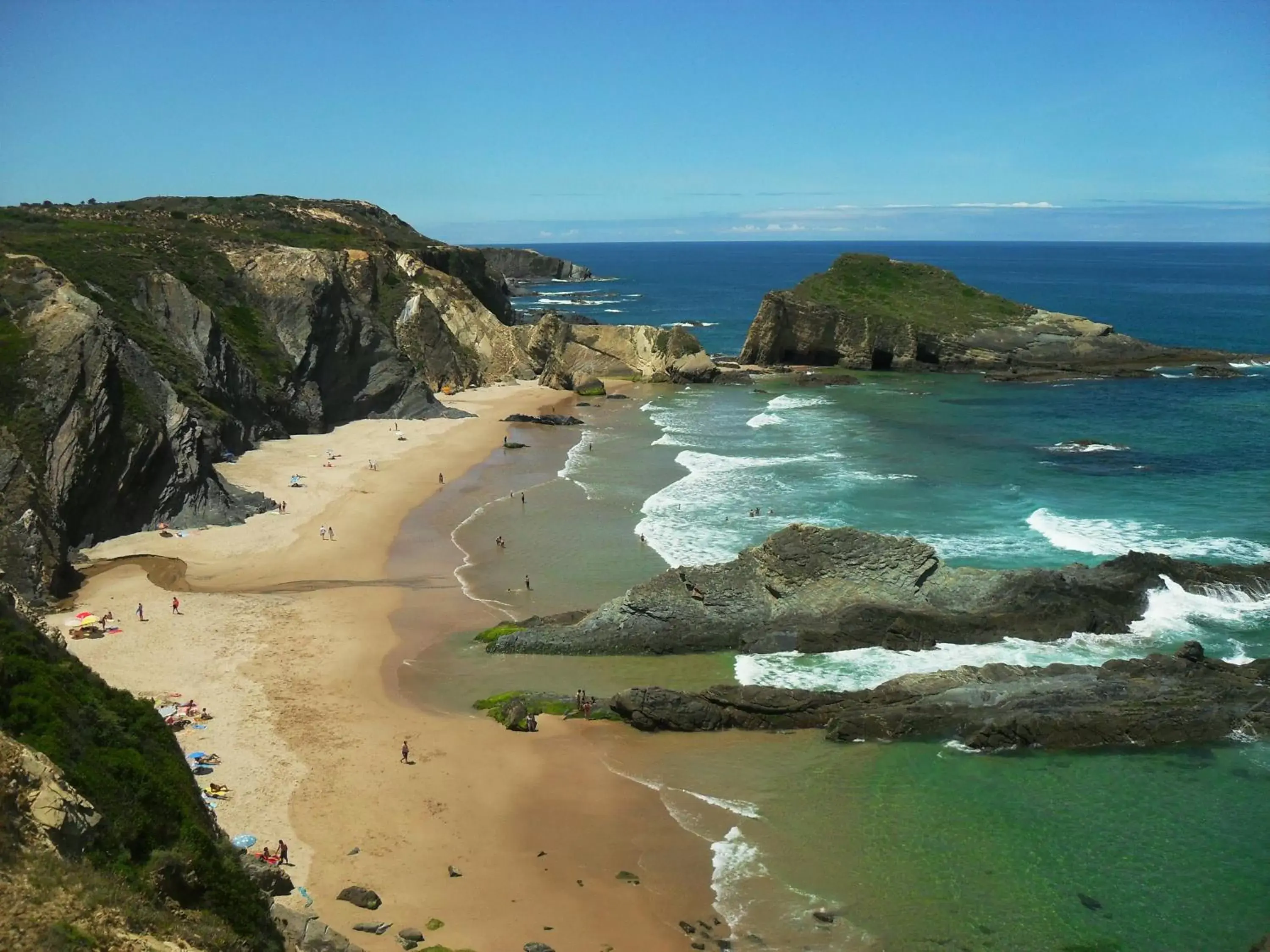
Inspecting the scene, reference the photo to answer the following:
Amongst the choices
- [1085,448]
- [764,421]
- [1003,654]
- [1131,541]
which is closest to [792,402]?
[764,421]

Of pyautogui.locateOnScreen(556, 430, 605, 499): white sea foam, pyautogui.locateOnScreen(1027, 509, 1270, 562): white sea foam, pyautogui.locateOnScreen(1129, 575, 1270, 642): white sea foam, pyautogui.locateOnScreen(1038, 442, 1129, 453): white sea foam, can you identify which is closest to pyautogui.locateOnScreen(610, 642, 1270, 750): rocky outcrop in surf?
pyautogui.locateOnScreen(1129, 575, 1270, 642): white sea foam

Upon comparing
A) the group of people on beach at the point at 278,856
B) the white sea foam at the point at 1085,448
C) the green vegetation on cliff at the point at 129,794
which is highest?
the green vegetation on cliff at the point at 129,794

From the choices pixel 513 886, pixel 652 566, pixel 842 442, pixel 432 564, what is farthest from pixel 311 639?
pixel 842 442

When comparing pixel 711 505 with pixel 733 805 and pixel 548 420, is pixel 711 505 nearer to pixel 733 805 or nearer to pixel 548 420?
pixel 733 805

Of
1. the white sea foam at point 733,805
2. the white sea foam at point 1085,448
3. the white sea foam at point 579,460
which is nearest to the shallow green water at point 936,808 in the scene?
the white sea foam at point 733,805

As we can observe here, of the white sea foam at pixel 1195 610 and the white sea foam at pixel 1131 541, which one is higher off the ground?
the white sea foam at pixel 1131 541

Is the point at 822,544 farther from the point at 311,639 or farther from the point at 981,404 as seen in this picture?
the point at 981,404

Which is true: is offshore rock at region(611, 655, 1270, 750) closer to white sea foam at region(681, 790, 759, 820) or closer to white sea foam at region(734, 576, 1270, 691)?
white sea foam at region(734, 576, 1270, 691)

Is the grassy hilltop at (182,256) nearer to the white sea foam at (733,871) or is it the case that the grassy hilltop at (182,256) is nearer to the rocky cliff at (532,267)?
the white sea foam at (733,871)
